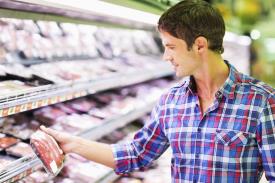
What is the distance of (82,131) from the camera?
2.84 meters

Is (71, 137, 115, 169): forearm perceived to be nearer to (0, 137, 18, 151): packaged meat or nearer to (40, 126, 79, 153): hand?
(40, 126, 79, 153): hand

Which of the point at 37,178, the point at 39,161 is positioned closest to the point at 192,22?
the point at 39,161

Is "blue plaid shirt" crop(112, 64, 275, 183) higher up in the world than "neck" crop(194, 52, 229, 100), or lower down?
lower down

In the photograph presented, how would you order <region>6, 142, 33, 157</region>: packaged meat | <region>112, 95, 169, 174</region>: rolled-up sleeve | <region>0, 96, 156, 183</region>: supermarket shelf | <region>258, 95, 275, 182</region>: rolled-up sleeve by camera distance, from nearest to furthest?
<region>258, 95, 275, 182</region>: rolled-up sleeve < <region>0, 96, 156, 183</region>: supermarket shelf < <region>112, 95, 169, 174</region>: rolled-up sleeve < <region>6, 142, 33, 157</region>: packaged meat

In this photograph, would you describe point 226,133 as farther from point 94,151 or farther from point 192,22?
point 94,151

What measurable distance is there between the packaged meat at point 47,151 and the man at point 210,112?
0.34 ft

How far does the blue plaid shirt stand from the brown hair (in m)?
0.23

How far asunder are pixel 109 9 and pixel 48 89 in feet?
1.78

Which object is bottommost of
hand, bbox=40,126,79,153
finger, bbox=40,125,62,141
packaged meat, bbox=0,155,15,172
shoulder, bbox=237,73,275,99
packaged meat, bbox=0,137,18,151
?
packaged meat, bbox=0,155,15,172

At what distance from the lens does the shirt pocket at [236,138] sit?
186 cm

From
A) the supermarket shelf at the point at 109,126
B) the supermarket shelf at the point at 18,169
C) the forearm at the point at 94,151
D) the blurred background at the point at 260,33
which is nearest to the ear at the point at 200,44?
the forearm at the point at 94,151

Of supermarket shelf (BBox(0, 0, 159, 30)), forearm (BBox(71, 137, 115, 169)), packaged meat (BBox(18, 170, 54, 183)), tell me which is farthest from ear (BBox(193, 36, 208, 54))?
packaged meat (BBox(18, 170, 54, 183))

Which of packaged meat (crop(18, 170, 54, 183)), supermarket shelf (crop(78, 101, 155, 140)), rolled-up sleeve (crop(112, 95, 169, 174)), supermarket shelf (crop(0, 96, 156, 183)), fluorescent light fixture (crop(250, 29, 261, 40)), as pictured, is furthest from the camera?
fluorescent light fixture (crop(250, 29, 261, 40))

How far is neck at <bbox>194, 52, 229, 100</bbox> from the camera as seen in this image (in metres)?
1.95
